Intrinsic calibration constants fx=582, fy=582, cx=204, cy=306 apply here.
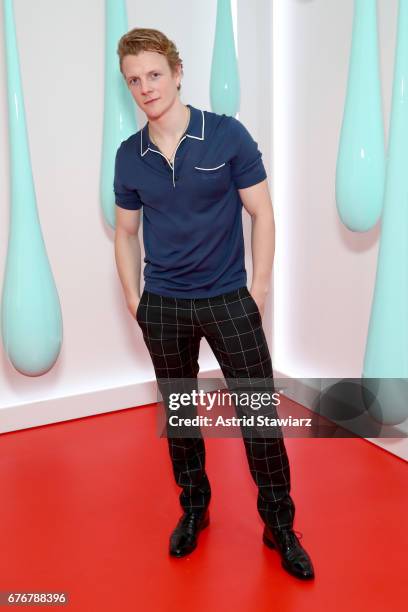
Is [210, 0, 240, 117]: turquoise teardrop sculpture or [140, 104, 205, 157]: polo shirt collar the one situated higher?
[210, 0, 240, 117]: turquoise teardrop sculpture

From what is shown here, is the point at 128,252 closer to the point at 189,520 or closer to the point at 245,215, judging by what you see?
the point at 189,520

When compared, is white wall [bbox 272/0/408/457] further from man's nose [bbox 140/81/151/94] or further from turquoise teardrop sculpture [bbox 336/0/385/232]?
man's nose [bbox 140/81/151/94]

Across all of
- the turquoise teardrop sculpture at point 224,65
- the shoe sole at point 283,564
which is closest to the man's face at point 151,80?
the turquoise teardrop sculpture at point 224,65

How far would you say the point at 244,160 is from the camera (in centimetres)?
141

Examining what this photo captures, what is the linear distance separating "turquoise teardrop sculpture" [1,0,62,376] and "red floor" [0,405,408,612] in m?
0.45

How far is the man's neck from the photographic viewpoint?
142cm

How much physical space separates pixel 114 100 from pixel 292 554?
154cm

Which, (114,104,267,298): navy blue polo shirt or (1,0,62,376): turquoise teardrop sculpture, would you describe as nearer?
(114,104,267,298): navy blue polo shirt

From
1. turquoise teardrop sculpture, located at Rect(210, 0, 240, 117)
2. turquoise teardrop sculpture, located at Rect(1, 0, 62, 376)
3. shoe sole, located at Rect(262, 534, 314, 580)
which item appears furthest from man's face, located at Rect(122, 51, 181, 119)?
shoe sole, located at Rect(262, 534, 314, 580)

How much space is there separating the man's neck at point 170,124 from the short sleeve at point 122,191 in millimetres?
113

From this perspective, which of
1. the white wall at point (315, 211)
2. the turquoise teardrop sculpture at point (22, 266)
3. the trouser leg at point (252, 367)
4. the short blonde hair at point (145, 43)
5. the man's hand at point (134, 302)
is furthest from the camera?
the white wall at point (315, 211)

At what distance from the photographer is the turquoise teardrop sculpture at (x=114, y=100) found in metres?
2.01

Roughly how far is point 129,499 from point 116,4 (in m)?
1.67

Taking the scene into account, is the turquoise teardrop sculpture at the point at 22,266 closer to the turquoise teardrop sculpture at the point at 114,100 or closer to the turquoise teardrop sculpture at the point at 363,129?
the turquoise teardrop sculpture at the point at 114,100
